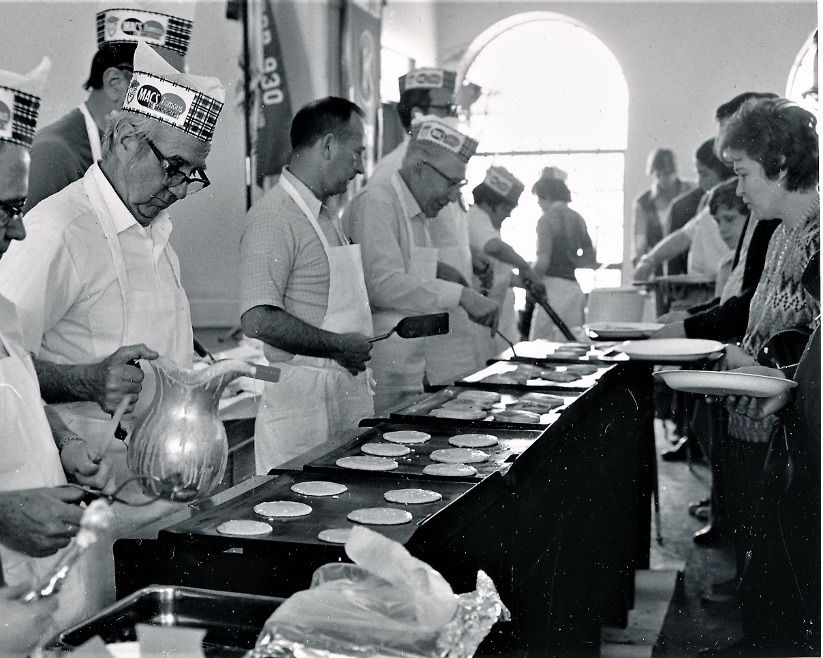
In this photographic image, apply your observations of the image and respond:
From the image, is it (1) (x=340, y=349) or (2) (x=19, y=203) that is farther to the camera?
(1) (x=340, y=349)

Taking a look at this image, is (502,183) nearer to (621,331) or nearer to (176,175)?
(621,331)

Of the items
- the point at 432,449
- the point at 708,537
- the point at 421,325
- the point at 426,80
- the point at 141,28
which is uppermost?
the point at 426,80

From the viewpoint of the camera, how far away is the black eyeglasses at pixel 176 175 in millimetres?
1847

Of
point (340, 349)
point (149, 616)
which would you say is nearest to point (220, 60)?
point (340, 349)

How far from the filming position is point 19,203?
4.76ft

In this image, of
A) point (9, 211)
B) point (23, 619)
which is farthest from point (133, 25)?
point (23, 619)

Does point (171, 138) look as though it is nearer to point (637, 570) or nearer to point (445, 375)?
point (445, 375)

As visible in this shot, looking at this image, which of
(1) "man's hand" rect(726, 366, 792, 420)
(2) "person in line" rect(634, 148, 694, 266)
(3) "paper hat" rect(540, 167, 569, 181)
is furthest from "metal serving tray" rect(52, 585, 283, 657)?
(2) "person in line" rect(634, 148, 694, 266)

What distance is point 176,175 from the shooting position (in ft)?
6.14

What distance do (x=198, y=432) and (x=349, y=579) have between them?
1.37 feet

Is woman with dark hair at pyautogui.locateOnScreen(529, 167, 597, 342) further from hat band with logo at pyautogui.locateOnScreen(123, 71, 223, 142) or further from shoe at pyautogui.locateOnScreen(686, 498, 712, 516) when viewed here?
hat band with logo at pyautogui.locateOnScreen(123, 71, 223, 142)

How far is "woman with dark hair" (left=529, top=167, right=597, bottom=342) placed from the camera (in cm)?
471

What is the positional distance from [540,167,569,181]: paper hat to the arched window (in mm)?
30

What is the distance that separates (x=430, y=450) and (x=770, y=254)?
1.36 m
